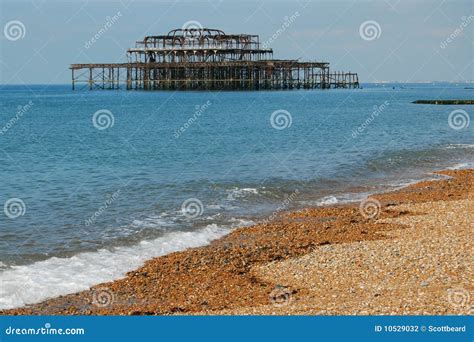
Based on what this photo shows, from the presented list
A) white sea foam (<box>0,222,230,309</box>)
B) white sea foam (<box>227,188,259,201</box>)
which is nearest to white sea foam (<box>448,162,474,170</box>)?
white sea foam (<box>227,188,259,201</box>)

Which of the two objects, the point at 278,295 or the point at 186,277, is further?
the point at 186,277

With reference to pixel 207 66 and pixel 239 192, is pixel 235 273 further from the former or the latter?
pixel 207 66

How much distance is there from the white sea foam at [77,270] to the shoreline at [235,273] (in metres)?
0.34

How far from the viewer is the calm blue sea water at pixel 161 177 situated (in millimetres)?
14797

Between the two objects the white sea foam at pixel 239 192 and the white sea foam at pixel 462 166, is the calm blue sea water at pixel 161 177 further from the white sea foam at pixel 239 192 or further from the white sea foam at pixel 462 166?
the white sea foam at pixel 462 166

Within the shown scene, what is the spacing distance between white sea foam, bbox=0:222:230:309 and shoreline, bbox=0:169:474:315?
0.34m

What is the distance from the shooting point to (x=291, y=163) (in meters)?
30.5

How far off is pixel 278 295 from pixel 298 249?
317 cm

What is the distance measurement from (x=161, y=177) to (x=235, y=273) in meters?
14.8

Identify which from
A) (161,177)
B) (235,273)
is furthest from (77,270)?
(161,177)

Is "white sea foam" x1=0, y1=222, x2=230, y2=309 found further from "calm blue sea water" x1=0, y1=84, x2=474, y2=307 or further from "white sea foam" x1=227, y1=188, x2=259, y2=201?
"white sea foam" x1=227, y1=188, x2=259, y2=201

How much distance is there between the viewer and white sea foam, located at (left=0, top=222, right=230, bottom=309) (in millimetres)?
11719

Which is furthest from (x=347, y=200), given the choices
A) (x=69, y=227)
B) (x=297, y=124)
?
(x=297, y=124)

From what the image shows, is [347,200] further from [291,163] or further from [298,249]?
[291,163]
